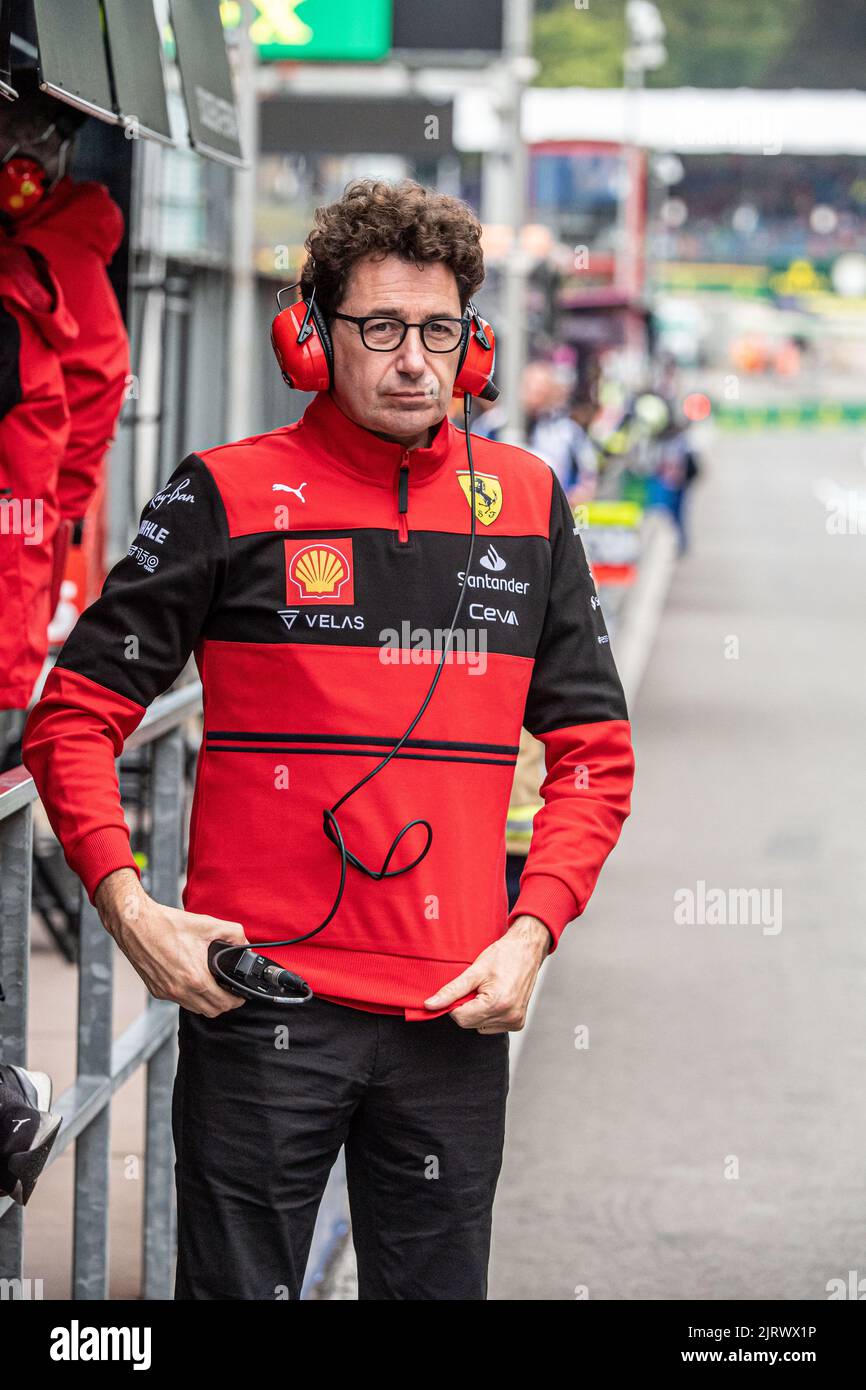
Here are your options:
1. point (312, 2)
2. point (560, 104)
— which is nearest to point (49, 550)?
point (312, 2)

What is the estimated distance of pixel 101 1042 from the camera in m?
4.07

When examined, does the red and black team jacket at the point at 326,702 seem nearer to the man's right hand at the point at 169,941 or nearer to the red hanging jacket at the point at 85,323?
the man's right hand at the point at 169,941

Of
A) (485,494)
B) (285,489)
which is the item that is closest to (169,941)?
(285,489)

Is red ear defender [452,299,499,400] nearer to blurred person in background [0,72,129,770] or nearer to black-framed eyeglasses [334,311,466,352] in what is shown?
black-framed eyeglasses [334,311,466,352]

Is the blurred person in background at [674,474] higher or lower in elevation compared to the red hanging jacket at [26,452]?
higher

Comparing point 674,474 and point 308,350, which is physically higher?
point 674,474

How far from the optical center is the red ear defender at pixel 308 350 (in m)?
3.06

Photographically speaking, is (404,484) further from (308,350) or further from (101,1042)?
(101,1042)

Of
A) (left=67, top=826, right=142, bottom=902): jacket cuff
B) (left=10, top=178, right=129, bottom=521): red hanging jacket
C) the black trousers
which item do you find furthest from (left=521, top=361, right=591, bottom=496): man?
(left=67, top=826, right=142, bottom=902): jacket cuff

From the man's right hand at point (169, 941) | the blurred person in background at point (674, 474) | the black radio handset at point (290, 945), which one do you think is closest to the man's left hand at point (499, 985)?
the black radio handset at point (290, 945)

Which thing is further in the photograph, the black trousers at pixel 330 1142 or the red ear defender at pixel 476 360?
the red ear defender at pixel 476 360

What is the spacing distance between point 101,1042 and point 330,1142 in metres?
1.15

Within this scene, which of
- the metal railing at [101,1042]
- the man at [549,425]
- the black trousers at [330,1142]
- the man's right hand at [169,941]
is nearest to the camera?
the man's right hand at [169,941]

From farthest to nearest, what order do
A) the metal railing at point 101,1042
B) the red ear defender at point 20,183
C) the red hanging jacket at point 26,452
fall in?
the red ear defender at point 20,183 → the red hanging jacket at point 26,452 → the metal railing at point 101,1042
